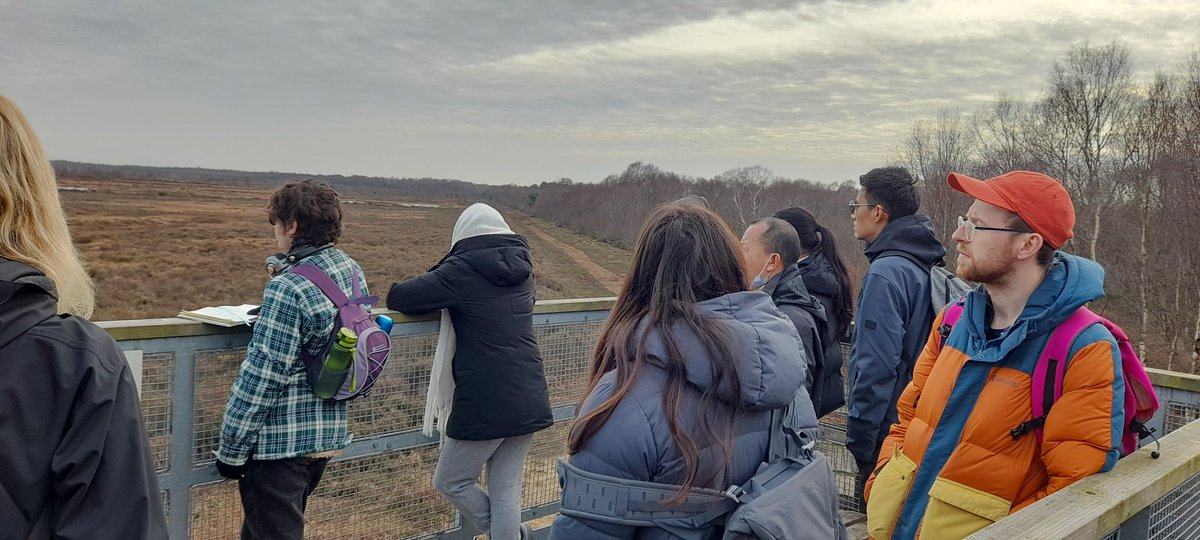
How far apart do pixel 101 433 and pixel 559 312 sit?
3.06 metres

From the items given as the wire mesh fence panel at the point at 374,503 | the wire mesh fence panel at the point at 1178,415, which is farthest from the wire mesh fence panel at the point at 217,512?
the wire mesh fence panel at the point at 1178,415

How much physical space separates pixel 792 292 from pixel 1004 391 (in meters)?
1.59

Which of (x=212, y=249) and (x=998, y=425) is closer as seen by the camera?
(x=998, y=425)

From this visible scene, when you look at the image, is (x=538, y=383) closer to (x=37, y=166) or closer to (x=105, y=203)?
(x=37, y=166)

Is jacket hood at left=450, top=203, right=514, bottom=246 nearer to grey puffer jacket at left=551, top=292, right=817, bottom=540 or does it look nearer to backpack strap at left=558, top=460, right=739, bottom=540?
grey puffer jacket at left=551, top=292, right=817, bottom=540

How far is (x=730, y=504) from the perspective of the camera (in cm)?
182

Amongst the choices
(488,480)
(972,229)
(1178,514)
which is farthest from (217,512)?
(1178,514)

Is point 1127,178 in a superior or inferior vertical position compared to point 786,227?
superior

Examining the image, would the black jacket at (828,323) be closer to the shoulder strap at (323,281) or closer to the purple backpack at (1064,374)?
the purple backpack at (1064,374)

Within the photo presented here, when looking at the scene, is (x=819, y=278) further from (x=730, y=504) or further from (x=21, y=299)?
(x=21, y=299)

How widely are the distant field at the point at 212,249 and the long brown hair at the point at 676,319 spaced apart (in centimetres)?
1742

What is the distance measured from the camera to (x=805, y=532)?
1790mm

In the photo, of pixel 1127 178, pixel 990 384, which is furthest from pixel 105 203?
pixel 990 384

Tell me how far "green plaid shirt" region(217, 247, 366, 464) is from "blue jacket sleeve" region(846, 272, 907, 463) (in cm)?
246
